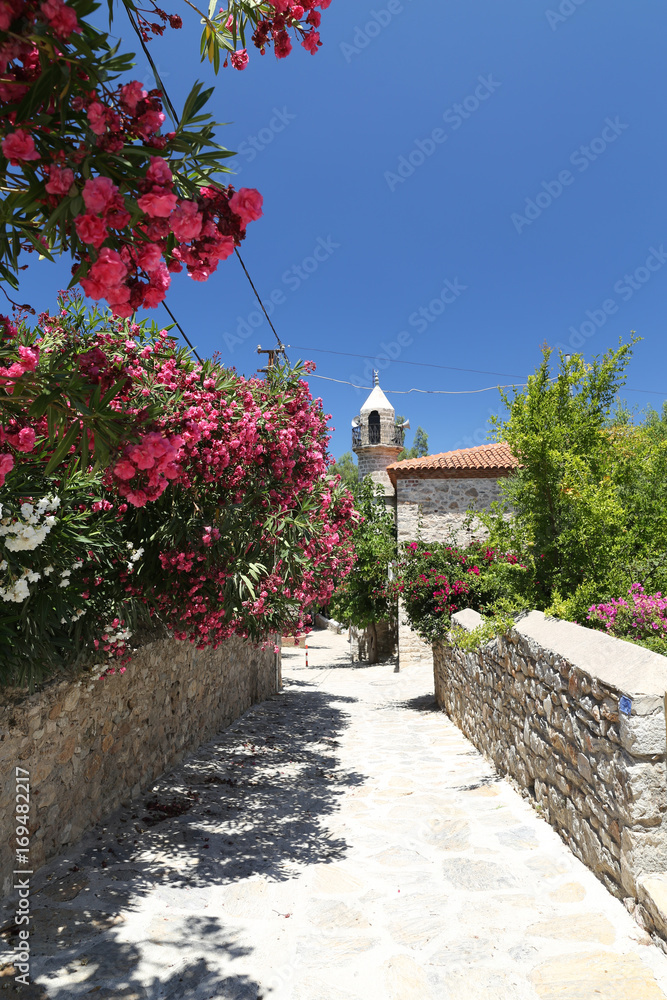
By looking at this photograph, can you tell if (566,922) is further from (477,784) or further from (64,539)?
(64,539)

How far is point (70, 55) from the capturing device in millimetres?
1404

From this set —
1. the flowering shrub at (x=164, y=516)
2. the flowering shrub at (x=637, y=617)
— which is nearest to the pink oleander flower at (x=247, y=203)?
the flowering shrub at (x=164, y=516)

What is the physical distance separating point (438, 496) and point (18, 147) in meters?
15.5

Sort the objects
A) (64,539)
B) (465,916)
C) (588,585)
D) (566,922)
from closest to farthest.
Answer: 1. (566,922)
2. (465,916)
3. (64,539)
4. (588,585)

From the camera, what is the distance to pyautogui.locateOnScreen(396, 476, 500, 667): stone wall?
15.9 metres

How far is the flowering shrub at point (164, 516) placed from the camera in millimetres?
3531

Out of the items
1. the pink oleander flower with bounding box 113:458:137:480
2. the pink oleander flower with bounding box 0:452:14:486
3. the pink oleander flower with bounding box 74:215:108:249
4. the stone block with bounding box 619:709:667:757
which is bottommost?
the stone block with bounding box 619:709:667:757

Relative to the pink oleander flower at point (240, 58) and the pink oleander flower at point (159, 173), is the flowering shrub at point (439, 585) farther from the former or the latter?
the pink oleander flower at point (159, 173)

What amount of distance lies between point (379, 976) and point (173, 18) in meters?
4.27

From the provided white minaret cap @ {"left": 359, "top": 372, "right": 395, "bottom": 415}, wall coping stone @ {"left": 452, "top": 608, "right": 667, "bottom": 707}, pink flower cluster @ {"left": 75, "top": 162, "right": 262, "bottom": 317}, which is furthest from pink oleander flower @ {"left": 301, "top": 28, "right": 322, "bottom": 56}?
white minaret cap @ {"left": 359, "top": 372, "right": 395, "bottom": 415}

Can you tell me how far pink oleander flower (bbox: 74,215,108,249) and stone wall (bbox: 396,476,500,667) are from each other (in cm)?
1489

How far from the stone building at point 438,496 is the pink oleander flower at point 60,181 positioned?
14.9 metres

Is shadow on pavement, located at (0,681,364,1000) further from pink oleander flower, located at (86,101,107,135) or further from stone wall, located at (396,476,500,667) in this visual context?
stone wall, located at (396,476,500,667)

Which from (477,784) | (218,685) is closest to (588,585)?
(477,784)
